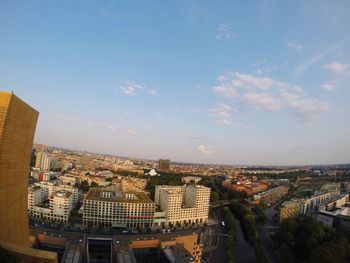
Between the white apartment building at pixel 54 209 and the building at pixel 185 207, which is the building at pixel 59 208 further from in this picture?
the building at pixel 185 207

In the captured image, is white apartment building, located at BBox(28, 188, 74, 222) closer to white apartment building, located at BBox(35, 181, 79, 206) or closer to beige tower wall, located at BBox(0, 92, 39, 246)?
white apartment building, located at BBox(35, 181, 79, 206)

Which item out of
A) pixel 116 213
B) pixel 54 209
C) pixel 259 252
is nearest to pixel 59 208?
pixel 54 209

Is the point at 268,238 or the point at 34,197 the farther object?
the point at 34,197

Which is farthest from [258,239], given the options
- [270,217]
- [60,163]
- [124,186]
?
[60,163]

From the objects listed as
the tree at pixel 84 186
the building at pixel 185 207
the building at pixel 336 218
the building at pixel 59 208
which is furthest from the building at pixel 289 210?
the tree at pixel 84 186

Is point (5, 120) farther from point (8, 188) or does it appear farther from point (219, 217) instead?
point (219, 217)

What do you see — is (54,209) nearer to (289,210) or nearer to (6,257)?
(6,257)
